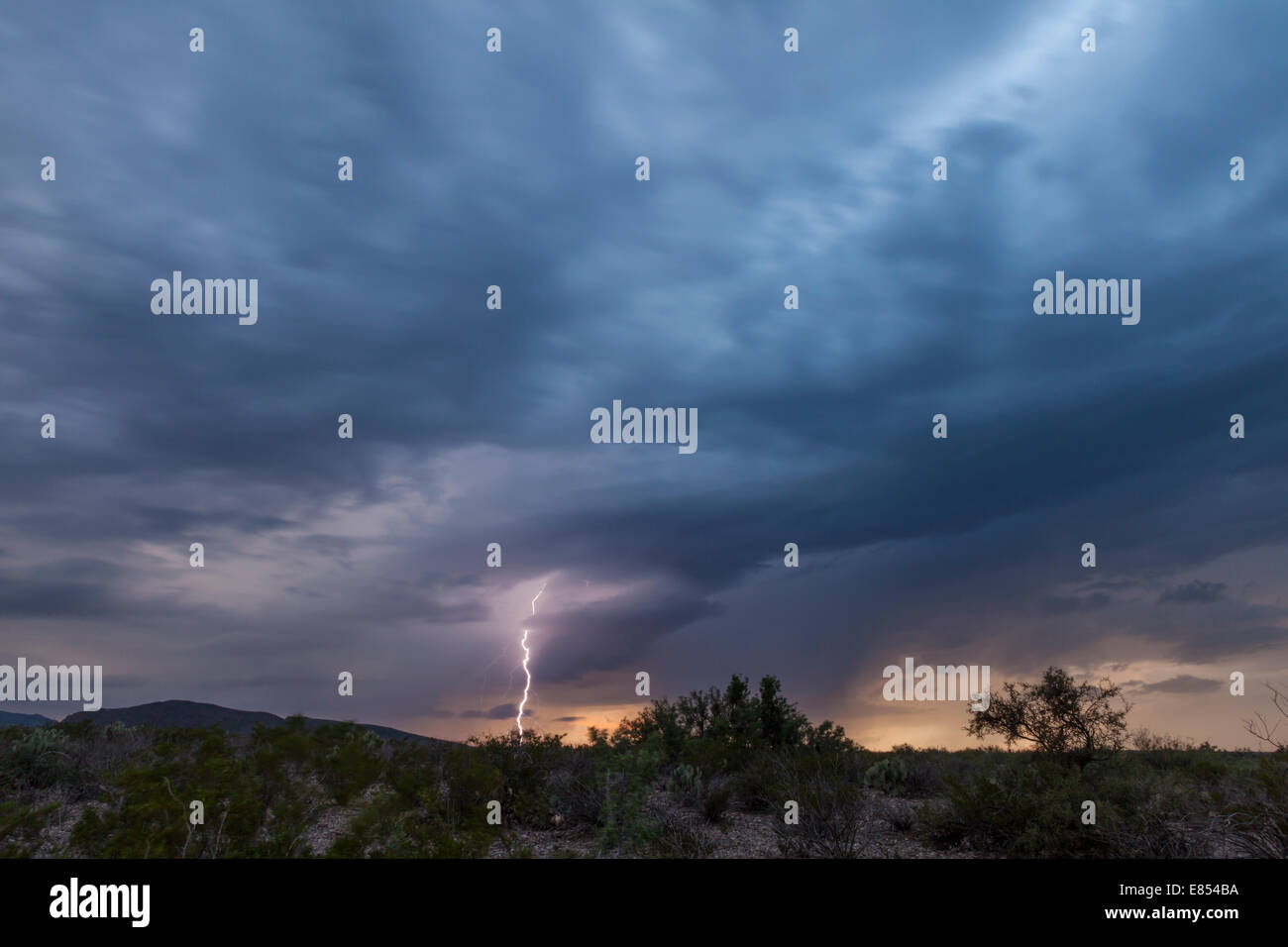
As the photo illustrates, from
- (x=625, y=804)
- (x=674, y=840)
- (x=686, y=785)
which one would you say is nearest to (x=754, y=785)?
(x=686, y=785)

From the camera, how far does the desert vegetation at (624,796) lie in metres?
11.2

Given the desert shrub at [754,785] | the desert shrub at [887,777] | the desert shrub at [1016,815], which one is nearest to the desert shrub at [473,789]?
the desert shrub at [754,785]

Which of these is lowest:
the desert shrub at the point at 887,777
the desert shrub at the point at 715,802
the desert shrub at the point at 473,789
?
the desert shrub at the point at 887,777

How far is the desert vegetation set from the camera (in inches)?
441

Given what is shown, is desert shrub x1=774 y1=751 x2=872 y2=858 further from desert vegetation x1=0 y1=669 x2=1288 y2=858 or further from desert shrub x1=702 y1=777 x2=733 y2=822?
desert shrub x1=702 y1=777 x2=733 y2=822

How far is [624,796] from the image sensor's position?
13.8 meters

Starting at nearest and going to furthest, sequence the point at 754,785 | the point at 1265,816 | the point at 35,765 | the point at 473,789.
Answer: the point at 1265,816 → the point at 473,789 → the point at 754,785 → the point at 35,765

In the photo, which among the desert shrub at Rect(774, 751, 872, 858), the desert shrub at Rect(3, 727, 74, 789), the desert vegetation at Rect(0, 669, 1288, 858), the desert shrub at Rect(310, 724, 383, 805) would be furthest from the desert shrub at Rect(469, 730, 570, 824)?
the desert shrub at Rect(3, 727, 74, 789)

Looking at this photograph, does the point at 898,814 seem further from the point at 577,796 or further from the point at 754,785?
the point at 577,796

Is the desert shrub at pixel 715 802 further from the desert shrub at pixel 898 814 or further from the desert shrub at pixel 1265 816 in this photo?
the desert shrub at pixel 1265 816
